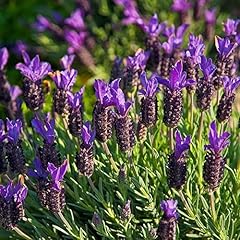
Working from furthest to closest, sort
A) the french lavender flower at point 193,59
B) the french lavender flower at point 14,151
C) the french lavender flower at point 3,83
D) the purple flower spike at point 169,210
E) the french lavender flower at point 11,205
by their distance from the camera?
1. the french lavender flower at point 3,83
2. the french lavender flower at point 193,59
3. the french lavender flower at point 14,151
4. the french lavender flower at point 11,205
5. the purple flower spike at point 169,210

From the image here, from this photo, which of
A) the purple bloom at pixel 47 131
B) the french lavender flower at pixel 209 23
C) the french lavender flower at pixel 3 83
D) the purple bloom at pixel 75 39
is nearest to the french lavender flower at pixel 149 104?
the purple bloom at pixel 47 131

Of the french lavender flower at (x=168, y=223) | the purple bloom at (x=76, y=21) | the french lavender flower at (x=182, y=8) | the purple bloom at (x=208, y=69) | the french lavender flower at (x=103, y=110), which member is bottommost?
the french lavender flower at (x=168, y=223)

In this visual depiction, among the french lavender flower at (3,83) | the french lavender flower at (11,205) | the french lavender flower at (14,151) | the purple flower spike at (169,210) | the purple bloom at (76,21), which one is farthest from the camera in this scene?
the purple bloom at (76,21)

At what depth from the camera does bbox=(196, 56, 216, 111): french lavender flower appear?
1779 mm

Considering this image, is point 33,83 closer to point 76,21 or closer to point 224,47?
point 224,47

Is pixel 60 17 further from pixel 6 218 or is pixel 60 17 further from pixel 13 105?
pixel 6 218

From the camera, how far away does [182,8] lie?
3332 mm

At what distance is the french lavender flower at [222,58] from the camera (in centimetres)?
189

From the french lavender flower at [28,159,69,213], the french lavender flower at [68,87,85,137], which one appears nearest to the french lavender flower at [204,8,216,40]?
the french lavender flower at [68,87,85,137]

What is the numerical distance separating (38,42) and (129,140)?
2.26 metres

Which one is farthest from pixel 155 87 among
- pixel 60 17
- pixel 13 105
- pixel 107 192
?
pixel 60 17

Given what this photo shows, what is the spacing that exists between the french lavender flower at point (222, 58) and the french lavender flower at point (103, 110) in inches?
14.8

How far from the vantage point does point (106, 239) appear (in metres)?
1.86

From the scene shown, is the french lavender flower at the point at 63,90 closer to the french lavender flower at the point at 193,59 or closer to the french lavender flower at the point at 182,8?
the french lavender flower at the point at 193,59
